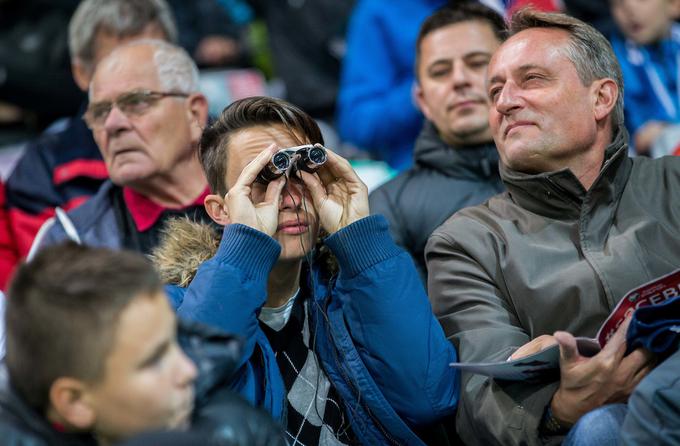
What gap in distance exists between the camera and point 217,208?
9.96 ft

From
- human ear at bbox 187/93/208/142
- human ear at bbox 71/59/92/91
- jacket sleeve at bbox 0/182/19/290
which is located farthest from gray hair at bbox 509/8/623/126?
jacket sleeve at bbox 0/182/19/290

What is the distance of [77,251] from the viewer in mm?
2172

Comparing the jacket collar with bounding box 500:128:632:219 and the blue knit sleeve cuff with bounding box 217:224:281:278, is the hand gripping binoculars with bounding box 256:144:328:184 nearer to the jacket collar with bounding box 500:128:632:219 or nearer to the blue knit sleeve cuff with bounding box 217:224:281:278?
the blue knit sleeve cuff with bounding box 217:224:281:278

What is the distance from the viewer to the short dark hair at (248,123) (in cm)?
302

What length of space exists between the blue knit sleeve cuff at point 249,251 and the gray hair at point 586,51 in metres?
1.08

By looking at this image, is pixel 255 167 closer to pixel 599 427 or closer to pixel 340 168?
pixel 340 168

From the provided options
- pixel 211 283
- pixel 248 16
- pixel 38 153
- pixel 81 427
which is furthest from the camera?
pixel 248 16

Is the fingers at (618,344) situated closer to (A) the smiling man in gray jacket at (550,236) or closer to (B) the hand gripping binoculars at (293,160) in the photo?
(A) the smiling man in gray jacket at (550,236)

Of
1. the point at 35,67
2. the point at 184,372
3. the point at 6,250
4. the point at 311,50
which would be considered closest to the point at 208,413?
the point at 184,372

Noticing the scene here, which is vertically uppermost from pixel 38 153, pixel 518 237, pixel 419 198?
pixel 518 237

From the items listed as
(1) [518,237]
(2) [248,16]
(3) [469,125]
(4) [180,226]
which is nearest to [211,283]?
(4) [180,226]

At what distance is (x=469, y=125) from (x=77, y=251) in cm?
202

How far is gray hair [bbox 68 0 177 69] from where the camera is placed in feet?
14.8

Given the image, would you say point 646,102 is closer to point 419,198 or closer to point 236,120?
point 419,198
